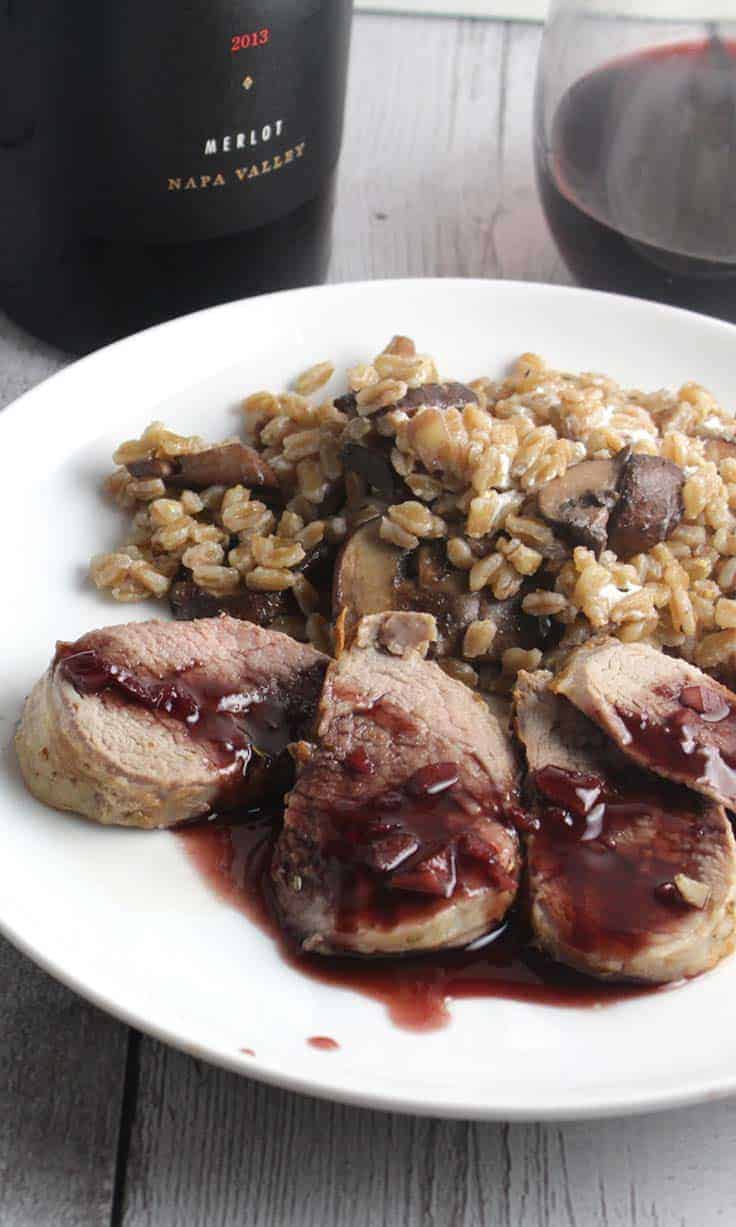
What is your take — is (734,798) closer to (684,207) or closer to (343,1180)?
(343,1180)

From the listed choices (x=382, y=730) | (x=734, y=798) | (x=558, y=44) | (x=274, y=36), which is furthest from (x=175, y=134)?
(x=734, y=798)

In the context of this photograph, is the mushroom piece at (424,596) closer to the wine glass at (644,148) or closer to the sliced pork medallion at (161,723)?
the sliced pork medallion at (161,723)

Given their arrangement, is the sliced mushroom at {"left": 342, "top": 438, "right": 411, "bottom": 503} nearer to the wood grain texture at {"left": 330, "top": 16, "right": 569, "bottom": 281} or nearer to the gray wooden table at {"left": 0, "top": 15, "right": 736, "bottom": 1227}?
the gray wooden table at {"left": 0, "top": 15, "right": 736, "bottom": 1227}

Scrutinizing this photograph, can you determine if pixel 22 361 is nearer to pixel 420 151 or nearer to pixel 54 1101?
pixel 420 151

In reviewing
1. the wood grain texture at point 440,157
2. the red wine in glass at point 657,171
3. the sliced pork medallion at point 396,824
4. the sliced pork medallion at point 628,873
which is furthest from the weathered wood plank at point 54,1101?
the wood grain texture at point 440,157

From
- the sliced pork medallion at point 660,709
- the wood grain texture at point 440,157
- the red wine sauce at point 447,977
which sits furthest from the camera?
the wood grain texture at point 440,157

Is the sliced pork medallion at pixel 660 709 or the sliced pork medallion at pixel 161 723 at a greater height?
the sliced pork medallion at pixel 660 709

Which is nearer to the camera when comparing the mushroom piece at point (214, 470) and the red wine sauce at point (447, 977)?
the red wine sauce at point (447, 977)
